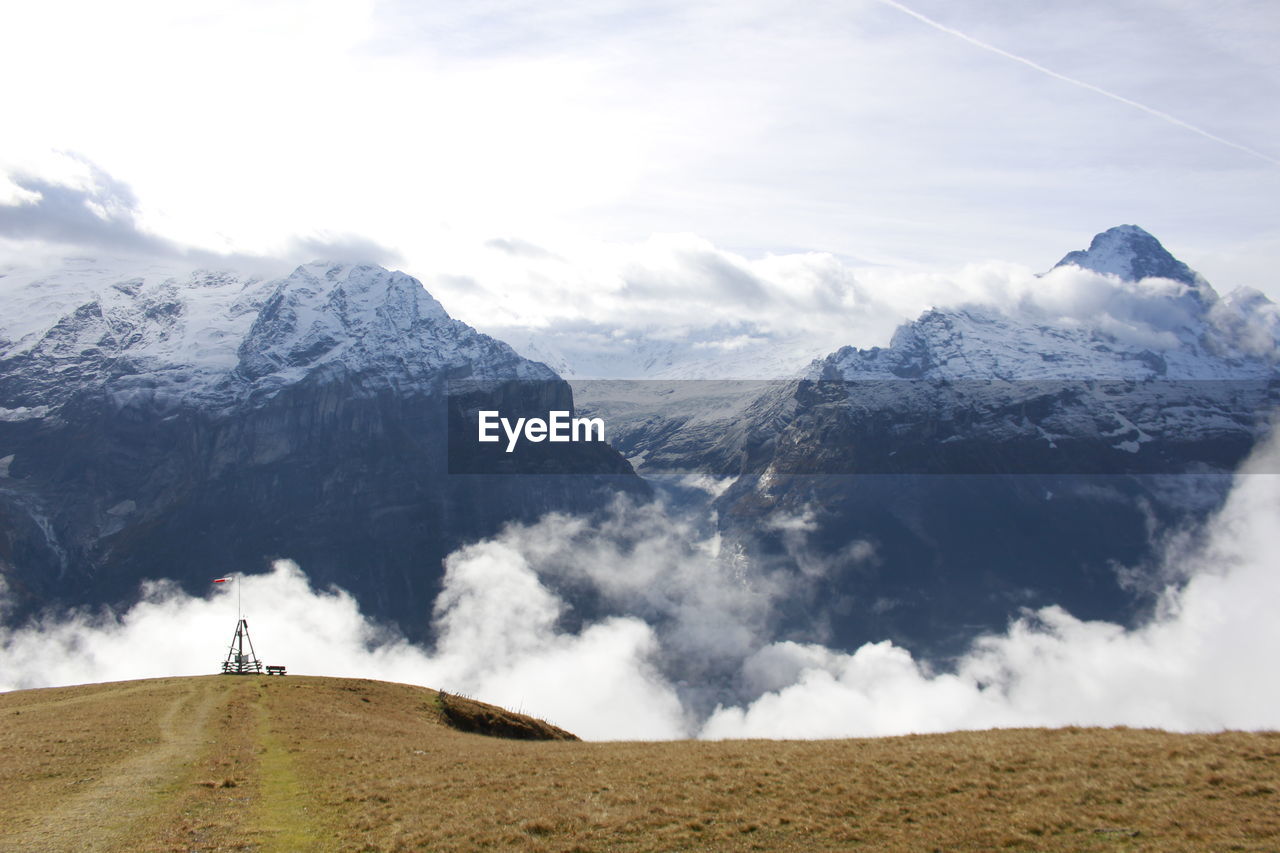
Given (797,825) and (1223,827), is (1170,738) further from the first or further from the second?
(797,825)

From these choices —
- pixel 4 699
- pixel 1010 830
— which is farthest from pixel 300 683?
pixel 1010 830

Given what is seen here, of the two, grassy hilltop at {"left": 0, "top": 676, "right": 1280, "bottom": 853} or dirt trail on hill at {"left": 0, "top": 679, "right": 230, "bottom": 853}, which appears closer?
grassy hilltop at {"left": 0, "top": 676, "right": 1280, "bottom": 853}

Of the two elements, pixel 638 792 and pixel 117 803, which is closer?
→ pixel 117 803

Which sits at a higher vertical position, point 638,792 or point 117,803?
point 638,792

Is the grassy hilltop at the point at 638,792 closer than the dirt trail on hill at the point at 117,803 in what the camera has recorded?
Yes
